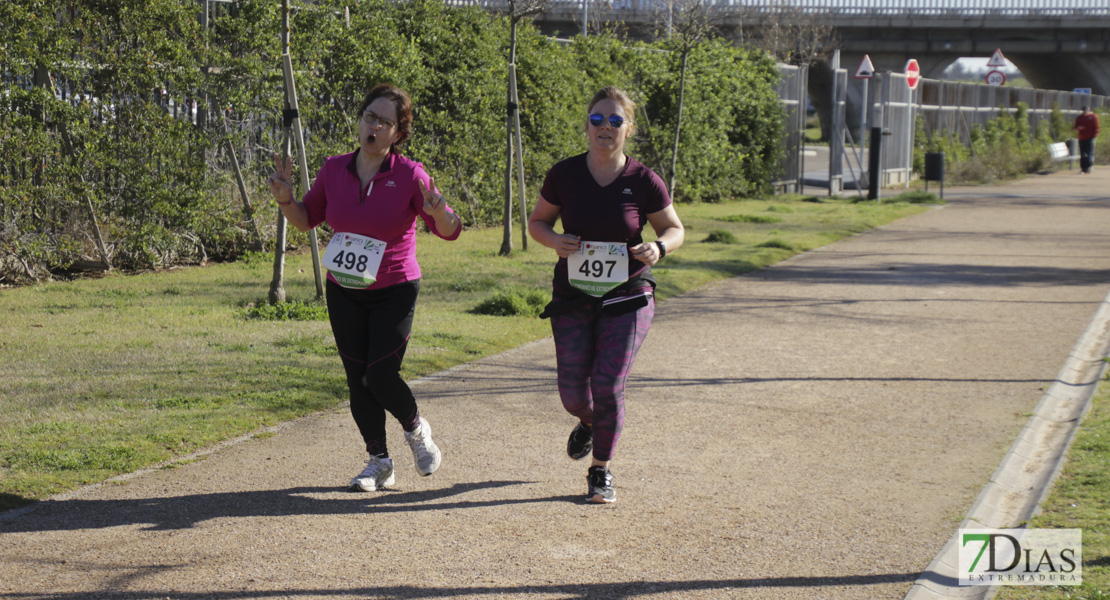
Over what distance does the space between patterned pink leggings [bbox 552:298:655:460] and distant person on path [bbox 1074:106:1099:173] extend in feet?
111

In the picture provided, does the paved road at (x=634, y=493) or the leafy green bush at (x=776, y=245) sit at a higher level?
the leafy green bush at (x=776, y=245)

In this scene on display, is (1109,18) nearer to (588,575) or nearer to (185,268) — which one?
(185,268)

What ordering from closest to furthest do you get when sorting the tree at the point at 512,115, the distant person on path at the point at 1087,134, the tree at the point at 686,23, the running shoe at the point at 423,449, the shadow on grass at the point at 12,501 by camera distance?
the shadow on grass at the point at 12,501
the running shoe at the point at 423,449
the tree at the point at 512,115
the tree at the point at 686,23
the distant person on path at the point at 1087,134

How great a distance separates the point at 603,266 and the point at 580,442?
97 cm

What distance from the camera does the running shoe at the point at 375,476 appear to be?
547cm

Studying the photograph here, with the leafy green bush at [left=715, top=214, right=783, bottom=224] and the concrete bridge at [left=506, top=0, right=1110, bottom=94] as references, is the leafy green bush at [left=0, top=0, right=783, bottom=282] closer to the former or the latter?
the leafy green bush at [left=715, top=214, right=783, bottom=224]

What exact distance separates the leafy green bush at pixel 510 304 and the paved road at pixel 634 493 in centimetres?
131

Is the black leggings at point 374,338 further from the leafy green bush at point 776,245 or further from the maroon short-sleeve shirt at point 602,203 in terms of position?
the leafy green bush at point 776,245

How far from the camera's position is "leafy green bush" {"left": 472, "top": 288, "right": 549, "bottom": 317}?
10609 millimetres

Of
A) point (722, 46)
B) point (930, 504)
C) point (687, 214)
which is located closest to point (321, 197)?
point (930, 504)

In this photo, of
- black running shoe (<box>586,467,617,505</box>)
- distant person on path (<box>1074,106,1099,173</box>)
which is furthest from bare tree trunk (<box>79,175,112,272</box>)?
distant person on path (<box>1074,106,1099,173</box>)

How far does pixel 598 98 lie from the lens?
5.34 meters

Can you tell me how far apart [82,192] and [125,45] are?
161 centimetres

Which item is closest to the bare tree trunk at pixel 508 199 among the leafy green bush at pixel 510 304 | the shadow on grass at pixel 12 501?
the leafy green bush at pixel 510 304
